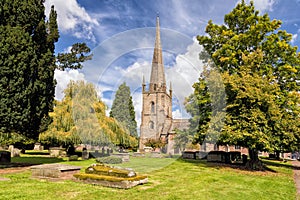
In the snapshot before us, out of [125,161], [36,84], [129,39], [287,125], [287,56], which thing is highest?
[129,39]

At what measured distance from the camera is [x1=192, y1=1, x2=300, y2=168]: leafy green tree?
57.3 feet

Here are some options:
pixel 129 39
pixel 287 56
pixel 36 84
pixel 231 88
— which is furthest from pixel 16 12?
pixel 287 56

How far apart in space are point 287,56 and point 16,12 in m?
21.7

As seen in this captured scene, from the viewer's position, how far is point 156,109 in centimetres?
6275

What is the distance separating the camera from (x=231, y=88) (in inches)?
742

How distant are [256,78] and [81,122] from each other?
1572cm

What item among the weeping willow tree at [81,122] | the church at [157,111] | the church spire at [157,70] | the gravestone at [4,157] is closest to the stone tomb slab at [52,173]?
the gravestone at [4,157]

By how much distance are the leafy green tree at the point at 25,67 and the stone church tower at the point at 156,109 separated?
4477 centimetres

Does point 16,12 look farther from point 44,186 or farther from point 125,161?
point 125,161

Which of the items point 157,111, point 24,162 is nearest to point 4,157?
point 24,162

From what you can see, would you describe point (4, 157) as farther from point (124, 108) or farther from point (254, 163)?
point (124, 108)

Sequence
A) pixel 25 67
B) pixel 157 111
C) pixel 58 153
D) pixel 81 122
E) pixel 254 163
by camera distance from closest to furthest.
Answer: pixel 25 67
pixel 254 163
pixel 81 122
pixel 58 153
pixel 157 111

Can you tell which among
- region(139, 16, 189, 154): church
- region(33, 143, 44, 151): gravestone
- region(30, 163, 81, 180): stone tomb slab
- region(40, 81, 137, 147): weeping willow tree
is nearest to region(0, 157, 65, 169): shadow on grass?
region(40, 81, 137, 147): weeping willow tree

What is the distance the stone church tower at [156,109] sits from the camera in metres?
61.6
